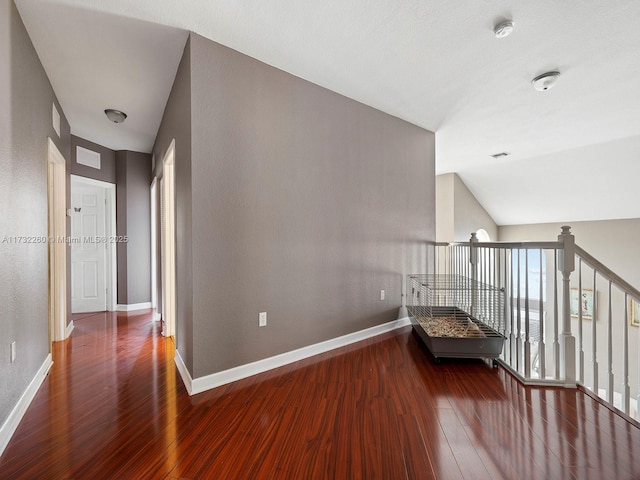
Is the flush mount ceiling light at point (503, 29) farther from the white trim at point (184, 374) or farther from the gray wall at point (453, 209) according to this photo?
the gray wall at point (453, 209)

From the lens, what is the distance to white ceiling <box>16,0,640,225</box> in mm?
1928

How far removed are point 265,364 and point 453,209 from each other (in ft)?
17.4

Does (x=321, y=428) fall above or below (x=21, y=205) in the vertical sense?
below

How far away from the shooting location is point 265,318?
8.02 feet

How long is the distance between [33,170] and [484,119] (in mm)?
4569

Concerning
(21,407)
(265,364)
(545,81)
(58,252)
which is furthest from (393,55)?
(58,252)

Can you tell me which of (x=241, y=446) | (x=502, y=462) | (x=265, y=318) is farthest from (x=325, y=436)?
(x=265, y=318)

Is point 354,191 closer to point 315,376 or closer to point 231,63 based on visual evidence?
point 231,63

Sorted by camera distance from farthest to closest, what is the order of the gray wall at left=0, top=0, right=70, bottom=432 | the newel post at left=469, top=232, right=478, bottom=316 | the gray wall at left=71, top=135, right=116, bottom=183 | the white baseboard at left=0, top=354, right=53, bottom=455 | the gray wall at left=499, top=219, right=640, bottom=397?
the gray wall at left=499, top=219, right=640, bottom=397
the gray wall at left=71, top=135, right=116, bottom=183
the newel post at left=469, top=232, right=478, bottom=316
the gray wall at left=0, top=0, right=70, bottom=432
the white baseboard at left=0, top=354, right=53, bottom=455

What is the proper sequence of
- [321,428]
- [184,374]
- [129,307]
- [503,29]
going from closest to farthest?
[321,428] → [503,29] → [184,374] → [129,307]

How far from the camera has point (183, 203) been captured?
2311 mm

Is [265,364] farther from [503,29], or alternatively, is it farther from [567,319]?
[503,29]

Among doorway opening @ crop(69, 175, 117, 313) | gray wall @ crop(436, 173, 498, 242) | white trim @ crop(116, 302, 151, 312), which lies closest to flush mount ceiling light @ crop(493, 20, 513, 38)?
gray wall @ crop(436, 173, 498, 242)

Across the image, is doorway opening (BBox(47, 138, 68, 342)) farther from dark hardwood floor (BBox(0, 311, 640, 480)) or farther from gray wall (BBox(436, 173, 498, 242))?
gray wall (BBox(436, 173, 498, 242))
